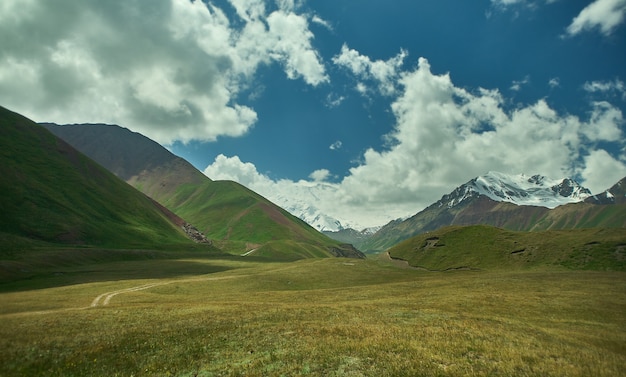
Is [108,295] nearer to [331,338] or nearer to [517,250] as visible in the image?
[331,338]

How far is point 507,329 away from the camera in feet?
94.3

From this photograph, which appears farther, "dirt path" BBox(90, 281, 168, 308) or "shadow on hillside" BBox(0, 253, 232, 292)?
"shadow on hillside" BBox(0, 253, 232, 292)

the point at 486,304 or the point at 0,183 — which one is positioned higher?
the point at 0,183

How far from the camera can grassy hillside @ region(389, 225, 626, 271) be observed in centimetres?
11475

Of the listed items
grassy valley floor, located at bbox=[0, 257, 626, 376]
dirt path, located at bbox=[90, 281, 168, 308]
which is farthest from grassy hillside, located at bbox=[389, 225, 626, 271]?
dirt path, located at bbox=[90, 281, 168, 308]

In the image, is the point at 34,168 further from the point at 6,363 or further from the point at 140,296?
the point at 6,363

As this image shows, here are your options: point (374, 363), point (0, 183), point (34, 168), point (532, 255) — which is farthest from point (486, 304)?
point (34, 168)

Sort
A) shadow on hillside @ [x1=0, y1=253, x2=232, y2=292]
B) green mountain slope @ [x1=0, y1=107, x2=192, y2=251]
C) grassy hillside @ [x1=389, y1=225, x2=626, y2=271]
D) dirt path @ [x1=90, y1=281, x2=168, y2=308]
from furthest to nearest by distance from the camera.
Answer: green mountain slope @ [x1=0, y1=107, x2=192, y2=251]
grassy hillside @ [x1=389, y1=225, x2=626, y2=271]
shadow on hillside @ [x1=0, y1=253, x2=232, y2=292]
dirt path @ [x1=90, y1=281, x2=168, y2=308]

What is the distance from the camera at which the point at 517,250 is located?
136625mm

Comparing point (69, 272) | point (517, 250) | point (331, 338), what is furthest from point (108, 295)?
point (517, 250)

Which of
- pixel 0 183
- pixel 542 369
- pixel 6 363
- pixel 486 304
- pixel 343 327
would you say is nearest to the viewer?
pixel 542 369

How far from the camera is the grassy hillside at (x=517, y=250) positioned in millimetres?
114750

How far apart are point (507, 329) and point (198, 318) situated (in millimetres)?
27621

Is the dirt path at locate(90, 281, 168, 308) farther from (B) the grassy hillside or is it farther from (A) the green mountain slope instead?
(B) the grassy hillside
